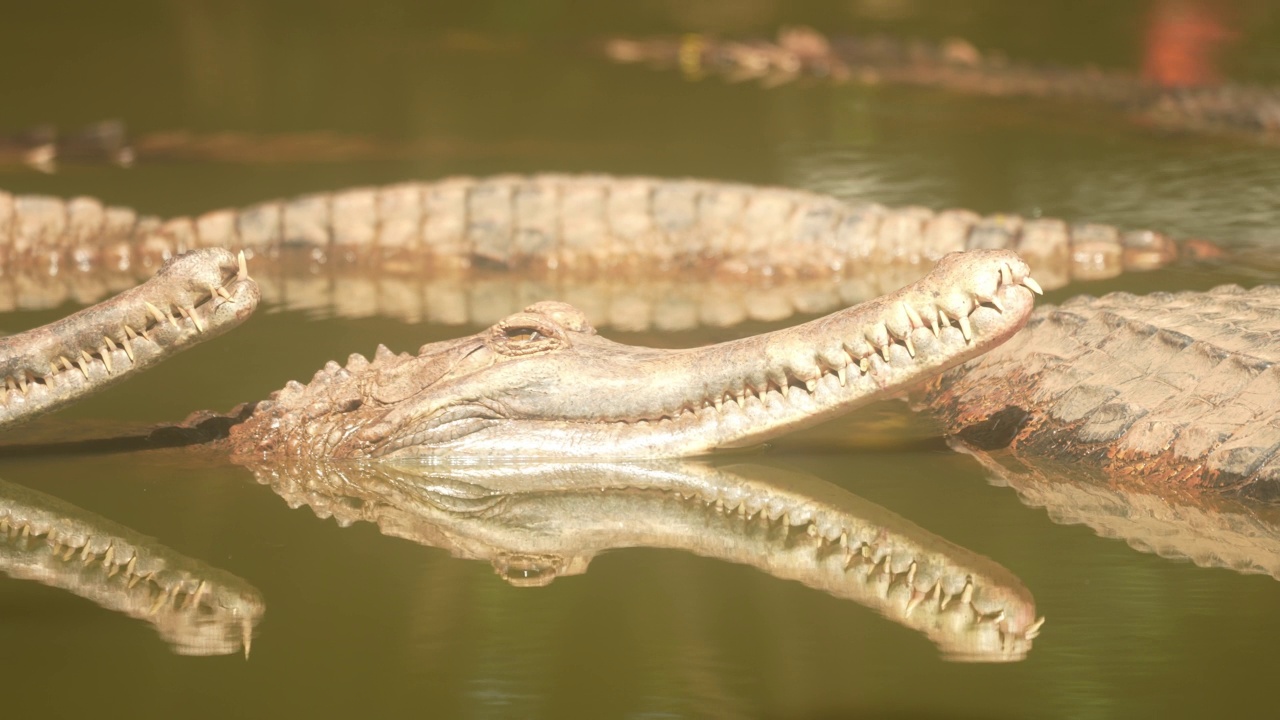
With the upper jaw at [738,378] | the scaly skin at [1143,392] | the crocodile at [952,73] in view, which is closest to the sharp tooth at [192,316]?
the upper jaw at [738,378]

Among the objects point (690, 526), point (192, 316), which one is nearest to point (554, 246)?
point (192, 316)

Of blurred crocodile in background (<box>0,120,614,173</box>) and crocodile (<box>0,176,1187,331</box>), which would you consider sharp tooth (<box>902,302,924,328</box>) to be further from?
blurred crocodile in background (<box>0,120,614,173</box>)

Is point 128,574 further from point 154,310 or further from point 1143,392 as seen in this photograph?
point 1143,392

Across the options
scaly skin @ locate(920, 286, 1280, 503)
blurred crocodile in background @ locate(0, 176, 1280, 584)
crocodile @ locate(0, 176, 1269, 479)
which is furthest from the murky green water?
crocodile @ locate(0, 176, 1269, 479)

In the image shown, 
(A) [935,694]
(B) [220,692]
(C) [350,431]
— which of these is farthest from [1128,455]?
(B) [220,692]

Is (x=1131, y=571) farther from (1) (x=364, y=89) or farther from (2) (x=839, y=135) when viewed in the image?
(1) (x=364, y=89)

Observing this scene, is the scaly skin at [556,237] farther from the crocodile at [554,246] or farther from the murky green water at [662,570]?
the murky green water at [662,570]
